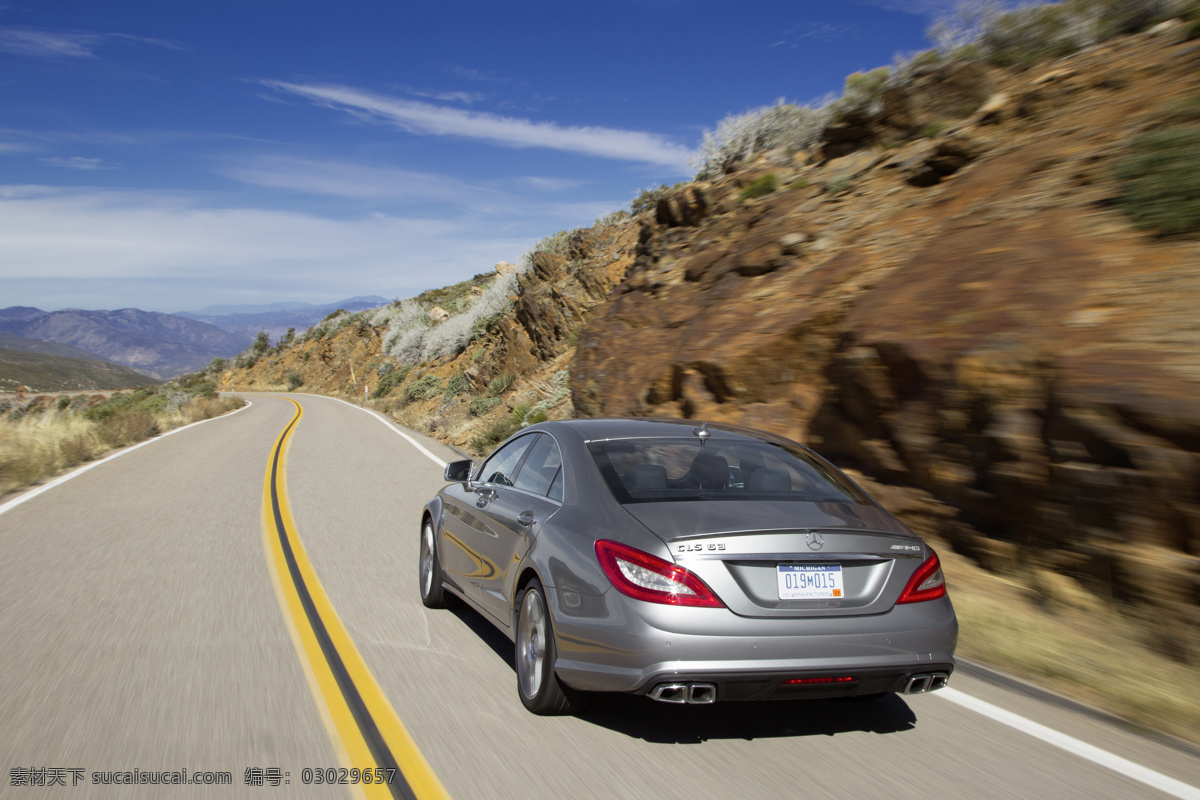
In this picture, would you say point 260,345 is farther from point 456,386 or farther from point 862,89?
point 862,89

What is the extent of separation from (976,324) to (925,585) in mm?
3899

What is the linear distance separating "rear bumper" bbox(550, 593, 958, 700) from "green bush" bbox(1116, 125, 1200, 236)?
4.69 meters

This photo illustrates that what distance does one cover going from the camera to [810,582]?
3645mm

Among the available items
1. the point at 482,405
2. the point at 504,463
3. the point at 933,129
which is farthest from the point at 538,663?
the point at 482,405

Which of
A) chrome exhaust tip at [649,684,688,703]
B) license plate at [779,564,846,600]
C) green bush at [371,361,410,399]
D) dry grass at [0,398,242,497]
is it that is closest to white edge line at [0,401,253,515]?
dry grass at [0,398,242,497]

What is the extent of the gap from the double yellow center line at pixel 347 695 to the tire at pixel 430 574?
0.67 meters

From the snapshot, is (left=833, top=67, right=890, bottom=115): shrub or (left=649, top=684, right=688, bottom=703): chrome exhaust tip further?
(left=833, top=67, right=890, bottom=115): shrub

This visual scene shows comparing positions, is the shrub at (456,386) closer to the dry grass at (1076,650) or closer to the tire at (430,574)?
the tire at (430,574)

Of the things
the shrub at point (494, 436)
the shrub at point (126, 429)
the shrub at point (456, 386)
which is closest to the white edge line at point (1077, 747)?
the shrub at point (494, 436)

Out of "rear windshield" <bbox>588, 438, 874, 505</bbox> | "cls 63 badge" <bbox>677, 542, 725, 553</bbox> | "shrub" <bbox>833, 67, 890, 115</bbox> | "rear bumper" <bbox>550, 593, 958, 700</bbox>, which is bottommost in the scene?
"rear bumper" <bbox>550, 593, 958, 700</bbox>

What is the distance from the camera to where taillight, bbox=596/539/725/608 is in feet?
11.6

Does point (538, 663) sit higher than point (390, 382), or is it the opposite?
point (538, 663)

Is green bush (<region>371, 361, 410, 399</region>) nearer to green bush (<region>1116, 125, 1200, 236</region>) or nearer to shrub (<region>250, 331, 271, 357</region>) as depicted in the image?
green bush (<region>1116, 125, 1200, 236</region>)

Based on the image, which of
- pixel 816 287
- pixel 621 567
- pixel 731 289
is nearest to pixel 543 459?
pixel 621 567
